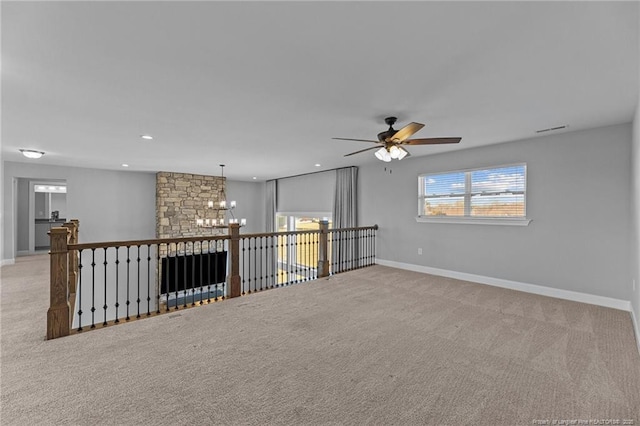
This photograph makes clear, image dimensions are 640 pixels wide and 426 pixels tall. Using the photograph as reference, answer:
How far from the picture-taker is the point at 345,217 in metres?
7.14

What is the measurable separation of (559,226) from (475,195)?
1.27m

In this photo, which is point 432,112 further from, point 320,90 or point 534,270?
point 534,270

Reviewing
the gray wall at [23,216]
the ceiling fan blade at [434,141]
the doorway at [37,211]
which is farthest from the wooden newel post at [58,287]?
the gray wall at [23,216]

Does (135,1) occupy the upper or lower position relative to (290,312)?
upper

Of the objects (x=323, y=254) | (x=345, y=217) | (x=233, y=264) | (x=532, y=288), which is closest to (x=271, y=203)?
(x=345, y=217)

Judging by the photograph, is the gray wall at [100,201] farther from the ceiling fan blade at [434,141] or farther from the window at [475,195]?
the ceiling fan blade at [434,141]

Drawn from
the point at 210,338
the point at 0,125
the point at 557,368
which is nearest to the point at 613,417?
the point at 557,368

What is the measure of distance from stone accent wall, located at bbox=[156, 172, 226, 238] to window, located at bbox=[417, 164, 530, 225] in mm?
6185

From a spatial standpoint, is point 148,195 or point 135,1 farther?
point 148,195

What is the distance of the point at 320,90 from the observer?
8.64 feet

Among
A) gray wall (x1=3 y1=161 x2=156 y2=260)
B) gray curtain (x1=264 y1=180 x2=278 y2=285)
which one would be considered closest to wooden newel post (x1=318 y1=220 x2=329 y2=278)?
gray curtain (x1=264 y1=180 x2=278 y2=285)

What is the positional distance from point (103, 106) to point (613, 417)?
4996mm

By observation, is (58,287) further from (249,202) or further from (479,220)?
(249,202)

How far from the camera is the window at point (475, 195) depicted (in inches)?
177
